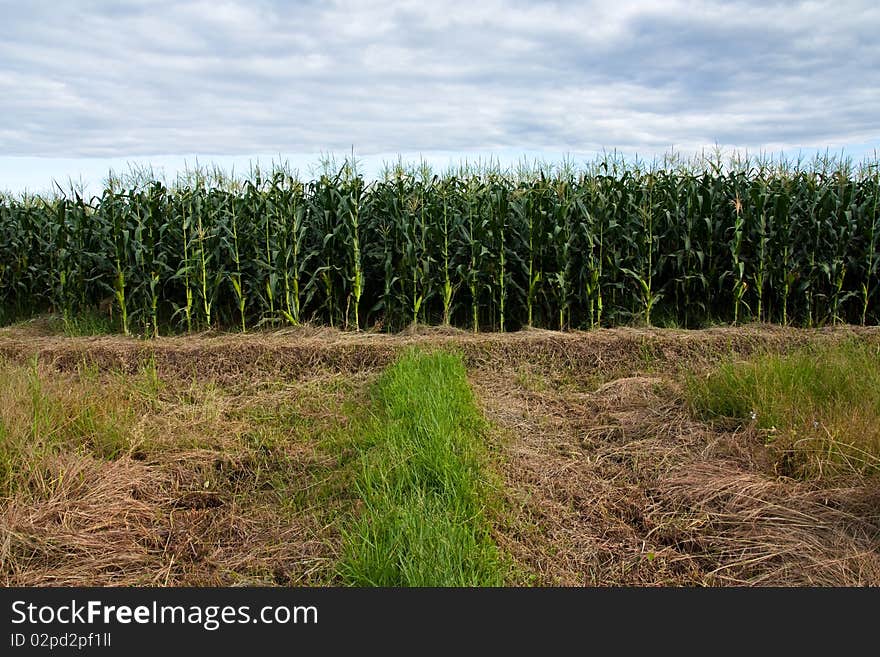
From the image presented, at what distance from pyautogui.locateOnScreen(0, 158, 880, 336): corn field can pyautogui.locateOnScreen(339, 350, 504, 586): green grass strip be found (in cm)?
373

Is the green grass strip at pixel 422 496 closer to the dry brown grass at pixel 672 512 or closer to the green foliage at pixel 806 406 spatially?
the dry brown grass at pixel 672 512

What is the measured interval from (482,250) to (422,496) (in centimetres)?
580

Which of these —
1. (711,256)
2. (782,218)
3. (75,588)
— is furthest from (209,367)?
(782,218)

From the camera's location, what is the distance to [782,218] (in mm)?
9562

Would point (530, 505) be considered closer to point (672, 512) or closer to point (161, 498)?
point (672, 512)

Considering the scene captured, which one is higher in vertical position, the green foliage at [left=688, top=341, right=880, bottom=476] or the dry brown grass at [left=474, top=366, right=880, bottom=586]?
the green foliage at [left=688, top=341, right=880, bottom=476]

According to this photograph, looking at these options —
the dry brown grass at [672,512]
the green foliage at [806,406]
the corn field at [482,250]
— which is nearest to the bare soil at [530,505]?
the dry brown grass at [672,512]

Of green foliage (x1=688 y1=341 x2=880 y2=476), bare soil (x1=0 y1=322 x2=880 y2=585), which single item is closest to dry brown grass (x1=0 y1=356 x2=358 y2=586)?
bare soil (x1=0 y1=322 x2=880 y2=585)

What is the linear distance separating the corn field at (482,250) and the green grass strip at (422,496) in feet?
12.2

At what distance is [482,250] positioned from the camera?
9.33 meters

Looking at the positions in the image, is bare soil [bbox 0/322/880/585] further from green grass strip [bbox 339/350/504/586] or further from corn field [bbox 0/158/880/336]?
corn field [bbox 0/158/880/336]

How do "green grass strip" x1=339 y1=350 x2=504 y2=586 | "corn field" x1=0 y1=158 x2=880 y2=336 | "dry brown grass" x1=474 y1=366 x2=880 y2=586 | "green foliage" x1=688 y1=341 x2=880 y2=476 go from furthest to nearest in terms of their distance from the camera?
"corn field" x1=0 y1=158 x2=880 y2=336 → "green foliage" x1=688 y1=341 x2=880 y2=476 → "dry brown grass" x1=474 y1=366 x2=880 y2=586 → "green grass strip" x1=339 y1=350 x2=504 y2=586

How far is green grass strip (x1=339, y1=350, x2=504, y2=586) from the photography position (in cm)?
322

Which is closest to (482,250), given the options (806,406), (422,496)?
(806,406)
